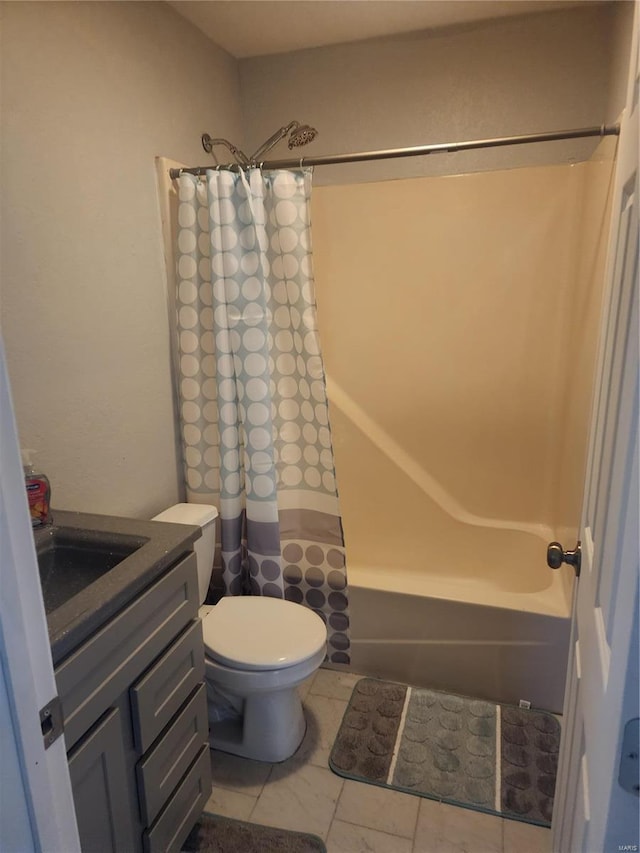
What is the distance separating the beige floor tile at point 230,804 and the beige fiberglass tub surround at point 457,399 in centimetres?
68

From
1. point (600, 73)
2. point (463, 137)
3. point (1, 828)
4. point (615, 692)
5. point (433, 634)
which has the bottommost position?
point (433, 634)

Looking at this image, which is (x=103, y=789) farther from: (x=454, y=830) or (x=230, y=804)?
(x=454, y=830)

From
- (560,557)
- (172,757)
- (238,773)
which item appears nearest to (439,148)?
(560,557)

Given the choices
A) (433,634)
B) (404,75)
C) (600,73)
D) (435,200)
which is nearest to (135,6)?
(404,75)

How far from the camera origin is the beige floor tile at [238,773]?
171 cm

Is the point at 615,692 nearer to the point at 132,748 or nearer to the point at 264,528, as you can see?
the point at 132,748

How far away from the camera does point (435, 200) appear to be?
2420mm

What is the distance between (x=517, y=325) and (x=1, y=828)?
2.39 m

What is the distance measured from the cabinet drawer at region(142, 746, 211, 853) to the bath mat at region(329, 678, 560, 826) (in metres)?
0.46

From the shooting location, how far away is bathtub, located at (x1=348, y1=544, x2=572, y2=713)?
1930 mm

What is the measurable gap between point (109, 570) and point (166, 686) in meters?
0.32

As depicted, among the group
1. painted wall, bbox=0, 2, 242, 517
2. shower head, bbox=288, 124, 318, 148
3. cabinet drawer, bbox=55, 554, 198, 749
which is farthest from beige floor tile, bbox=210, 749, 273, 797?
shower head, bbox=288, 124, 318, 148

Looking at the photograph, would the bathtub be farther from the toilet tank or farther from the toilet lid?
the toilet tank

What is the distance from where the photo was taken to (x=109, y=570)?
4.26 ft
